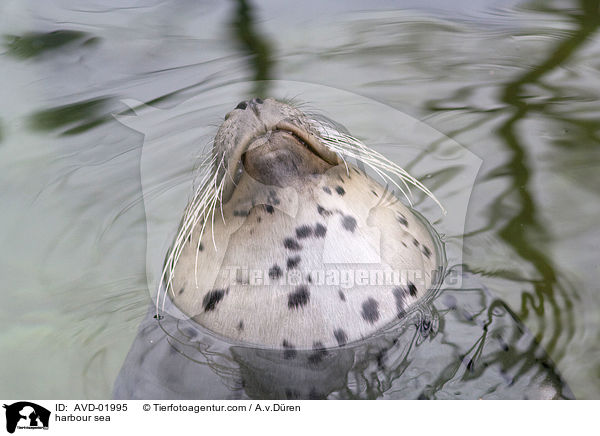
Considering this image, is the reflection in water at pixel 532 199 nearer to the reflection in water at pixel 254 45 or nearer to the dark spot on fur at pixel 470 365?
the dark spot on fur at pixel 470 365

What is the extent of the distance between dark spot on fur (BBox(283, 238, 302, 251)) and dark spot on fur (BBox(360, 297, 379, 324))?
0.97 ft

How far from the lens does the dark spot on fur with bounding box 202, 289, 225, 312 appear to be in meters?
2.52

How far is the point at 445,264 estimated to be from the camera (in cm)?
290

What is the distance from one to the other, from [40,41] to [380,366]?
11.3 ft

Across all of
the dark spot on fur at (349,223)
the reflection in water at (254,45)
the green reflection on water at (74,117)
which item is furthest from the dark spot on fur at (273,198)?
the green reflection on water at (74,117)

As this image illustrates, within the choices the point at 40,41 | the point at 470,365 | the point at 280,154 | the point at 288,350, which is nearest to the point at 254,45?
the point at 40,41

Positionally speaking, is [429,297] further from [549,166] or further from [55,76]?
[55,76]

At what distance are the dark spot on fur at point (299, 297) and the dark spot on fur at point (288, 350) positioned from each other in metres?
0.13

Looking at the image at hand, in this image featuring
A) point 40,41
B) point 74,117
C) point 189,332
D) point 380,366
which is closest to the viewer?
point 380,366

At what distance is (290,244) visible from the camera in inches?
96.2

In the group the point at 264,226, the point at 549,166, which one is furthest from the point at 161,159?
the point at 549,166
